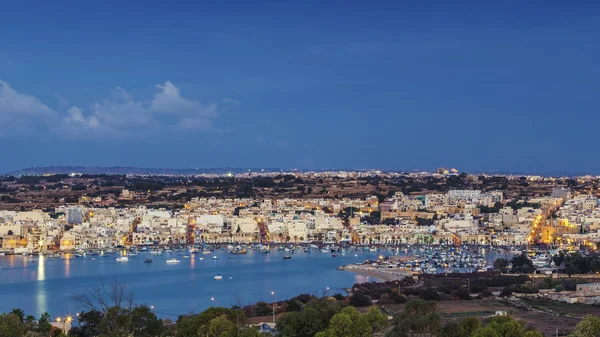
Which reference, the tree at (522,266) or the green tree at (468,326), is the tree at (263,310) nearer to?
the green tree at (468,326)

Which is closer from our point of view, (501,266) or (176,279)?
(501,266)

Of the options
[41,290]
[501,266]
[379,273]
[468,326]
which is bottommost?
[41,290]

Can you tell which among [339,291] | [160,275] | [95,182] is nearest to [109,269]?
[160,275]

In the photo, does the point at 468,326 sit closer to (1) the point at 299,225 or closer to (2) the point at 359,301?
(2) the point at 359,301

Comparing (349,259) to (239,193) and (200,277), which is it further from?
(239,193)

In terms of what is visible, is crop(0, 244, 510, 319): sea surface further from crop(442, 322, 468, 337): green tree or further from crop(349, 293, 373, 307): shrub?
crop(442, 322, 468, 337): green tree

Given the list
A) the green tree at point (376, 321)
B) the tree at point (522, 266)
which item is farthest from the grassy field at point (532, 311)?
the tree at point (522, 266)

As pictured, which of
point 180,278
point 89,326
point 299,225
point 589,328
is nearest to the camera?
point 589,328

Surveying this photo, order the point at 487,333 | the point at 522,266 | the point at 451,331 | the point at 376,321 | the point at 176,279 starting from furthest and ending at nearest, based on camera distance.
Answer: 1. the point at 176,279
2. the point at 522,266
3. the point at 376,321
4. the point at 451,331
5. the point at 487,333

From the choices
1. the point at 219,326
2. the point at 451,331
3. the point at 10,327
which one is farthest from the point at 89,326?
the point at 451,331
